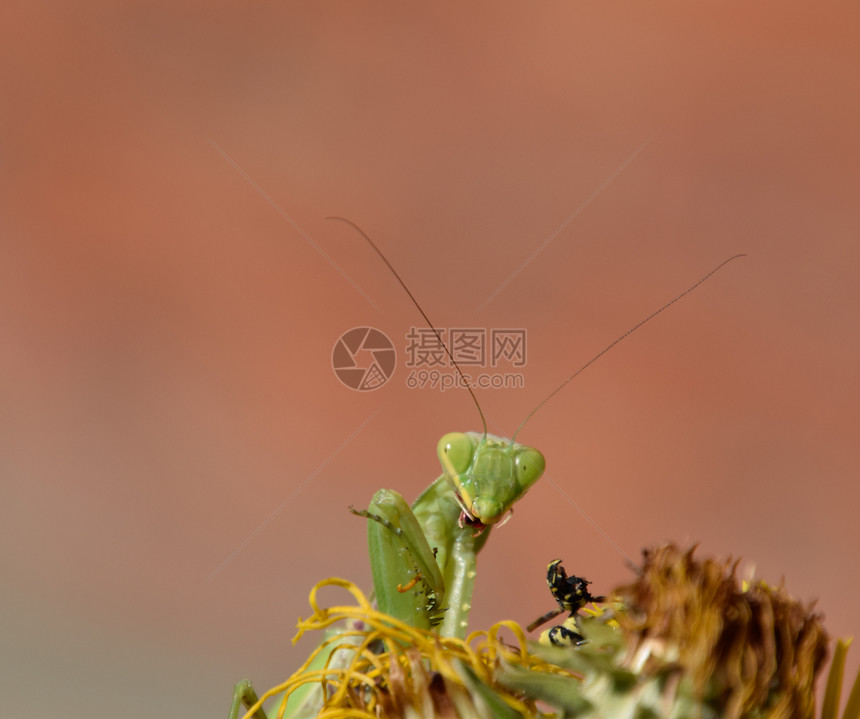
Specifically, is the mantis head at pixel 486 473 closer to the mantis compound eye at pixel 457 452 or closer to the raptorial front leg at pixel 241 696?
the mantis compound eye at pixel 457 452

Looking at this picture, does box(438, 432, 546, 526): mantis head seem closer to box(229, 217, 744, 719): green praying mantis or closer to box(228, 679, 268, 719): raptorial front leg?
box(229, 217, 744, 719): green praying mantis

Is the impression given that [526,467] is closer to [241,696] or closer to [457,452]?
[457,452]

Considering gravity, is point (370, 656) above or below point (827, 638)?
above

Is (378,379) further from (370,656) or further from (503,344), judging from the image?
(370,656)

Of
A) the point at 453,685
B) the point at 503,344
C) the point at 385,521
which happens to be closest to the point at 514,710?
the point at 453,685

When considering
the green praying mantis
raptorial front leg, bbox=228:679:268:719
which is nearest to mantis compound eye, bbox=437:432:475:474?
the green praying mantis

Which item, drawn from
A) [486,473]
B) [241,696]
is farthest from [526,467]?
[241,696]

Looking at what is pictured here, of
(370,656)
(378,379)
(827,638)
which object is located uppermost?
(378,379)
